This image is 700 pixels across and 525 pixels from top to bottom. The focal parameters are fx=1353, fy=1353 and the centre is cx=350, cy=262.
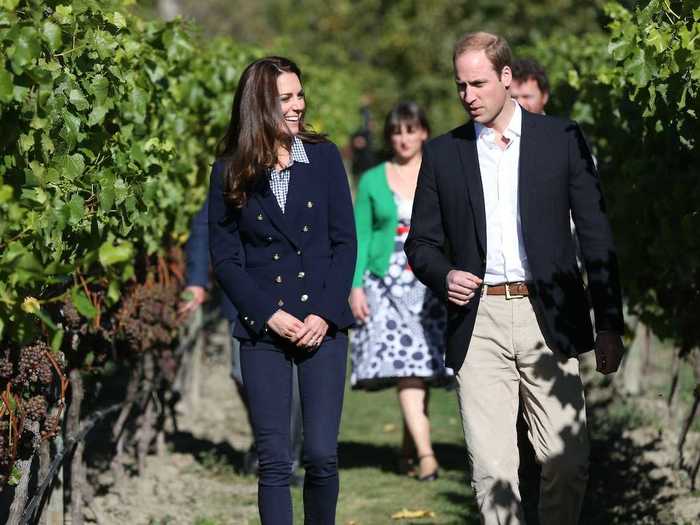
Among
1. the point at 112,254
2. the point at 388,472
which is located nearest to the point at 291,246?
the point at 112,254

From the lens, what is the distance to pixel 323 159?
5180mm

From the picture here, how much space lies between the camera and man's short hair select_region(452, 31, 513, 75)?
4.86 meters

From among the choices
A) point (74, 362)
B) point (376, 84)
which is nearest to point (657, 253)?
point (74, 362)

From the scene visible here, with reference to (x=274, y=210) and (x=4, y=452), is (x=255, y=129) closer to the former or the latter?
(x=274, y=210)

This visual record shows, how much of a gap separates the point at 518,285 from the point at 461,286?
0.24 metres

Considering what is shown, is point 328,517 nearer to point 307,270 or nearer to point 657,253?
point 307,270

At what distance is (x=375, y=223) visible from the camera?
25.7ft

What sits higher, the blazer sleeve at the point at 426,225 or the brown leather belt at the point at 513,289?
the blazer sleeve at the point at 426,225

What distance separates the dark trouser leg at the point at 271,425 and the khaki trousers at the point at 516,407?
66 cm

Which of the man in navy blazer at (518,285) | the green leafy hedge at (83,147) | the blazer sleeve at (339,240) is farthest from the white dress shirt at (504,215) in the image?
the green leafy hedge at (83,147)

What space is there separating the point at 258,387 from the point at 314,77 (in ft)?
44.3

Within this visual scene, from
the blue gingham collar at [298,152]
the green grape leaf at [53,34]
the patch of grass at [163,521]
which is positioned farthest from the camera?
the patch of grass at [163,521]

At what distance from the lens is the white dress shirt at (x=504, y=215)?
15.9 ft

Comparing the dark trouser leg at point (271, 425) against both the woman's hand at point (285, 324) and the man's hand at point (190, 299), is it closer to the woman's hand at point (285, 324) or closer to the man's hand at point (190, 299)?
the woman's hand at point (285, 324)
